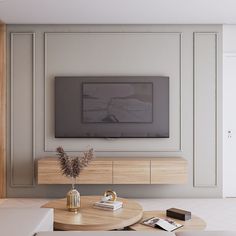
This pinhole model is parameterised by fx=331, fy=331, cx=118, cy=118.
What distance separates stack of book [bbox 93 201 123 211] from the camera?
300cm

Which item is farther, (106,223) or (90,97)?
(90,97)

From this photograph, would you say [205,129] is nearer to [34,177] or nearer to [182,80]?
[182,80]

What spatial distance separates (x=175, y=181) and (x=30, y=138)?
84.6 inches

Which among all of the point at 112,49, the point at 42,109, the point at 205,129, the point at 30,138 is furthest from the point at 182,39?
the point at 30,138

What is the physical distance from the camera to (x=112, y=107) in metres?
4.74

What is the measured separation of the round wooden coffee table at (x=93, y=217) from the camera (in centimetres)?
258

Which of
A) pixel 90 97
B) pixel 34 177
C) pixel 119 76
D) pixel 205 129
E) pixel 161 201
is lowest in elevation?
pixel 161 201

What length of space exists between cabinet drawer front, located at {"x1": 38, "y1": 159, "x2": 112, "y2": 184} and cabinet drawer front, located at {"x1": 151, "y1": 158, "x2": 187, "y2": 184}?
59 cm

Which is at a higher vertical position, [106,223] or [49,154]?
[49,154]

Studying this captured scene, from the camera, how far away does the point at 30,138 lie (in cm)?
481

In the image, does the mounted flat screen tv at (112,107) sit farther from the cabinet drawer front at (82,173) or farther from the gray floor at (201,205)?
the gray floor at (201,205)

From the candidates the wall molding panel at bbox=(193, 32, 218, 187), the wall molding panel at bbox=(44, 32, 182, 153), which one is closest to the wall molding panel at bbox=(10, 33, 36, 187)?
the wall molding panel at bbox=(44, 32, 182, 153)

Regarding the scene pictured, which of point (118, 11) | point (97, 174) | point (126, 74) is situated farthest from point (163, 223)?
point (118, 11)

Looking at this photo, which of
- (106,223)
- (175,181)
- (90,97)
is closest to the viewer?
(106,223)
